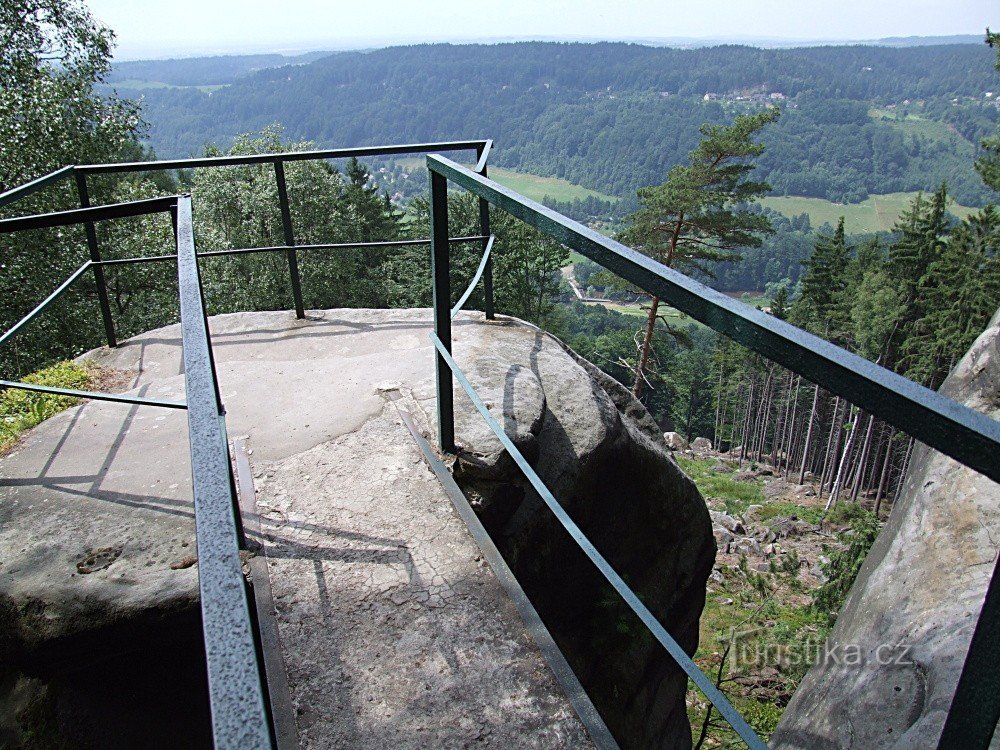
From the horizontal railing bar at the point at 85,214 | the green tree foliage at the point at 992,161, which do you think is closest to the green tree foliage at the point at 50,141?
the horizontal railing bar at the point at 85,214

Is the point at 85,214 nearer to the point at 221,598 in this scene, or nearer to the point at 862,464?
the point at 221,598

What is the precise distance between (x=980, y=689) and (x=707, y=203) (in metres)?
23.1

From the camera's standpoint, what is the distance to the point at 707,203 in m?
22.5

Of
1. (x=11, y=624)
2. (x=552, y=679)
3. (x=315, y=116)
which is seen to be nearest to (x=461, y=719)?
(x=552, y=679)

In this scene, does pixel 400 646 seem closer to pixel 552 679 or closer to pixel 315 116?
pixel 552 679

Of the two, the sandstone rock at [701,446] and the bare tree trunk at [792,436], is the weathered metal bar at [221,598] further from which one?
the sandstone rock at [701,446]

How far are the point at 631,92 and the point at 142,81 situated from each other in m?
132

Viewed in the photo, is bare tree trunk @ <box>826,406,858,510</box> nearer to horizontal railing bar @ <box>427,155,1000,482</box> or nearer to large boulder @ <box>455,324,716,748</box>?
large boulder @ <box>455,324,716,748</box>

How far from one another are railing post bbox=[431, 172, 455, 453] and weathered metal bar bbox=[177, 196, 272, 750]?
1.82m

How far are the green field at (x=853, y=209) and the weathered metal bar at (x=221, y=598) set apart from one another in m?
133

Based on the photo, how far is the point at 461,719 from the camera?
78.8 inches

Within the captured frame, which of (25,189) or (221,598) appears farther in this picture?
(25,189)

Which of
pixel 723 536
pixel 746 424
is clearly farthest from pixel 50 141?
pixel 746 424

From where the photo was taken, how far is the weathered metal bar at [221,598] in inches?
23.2
